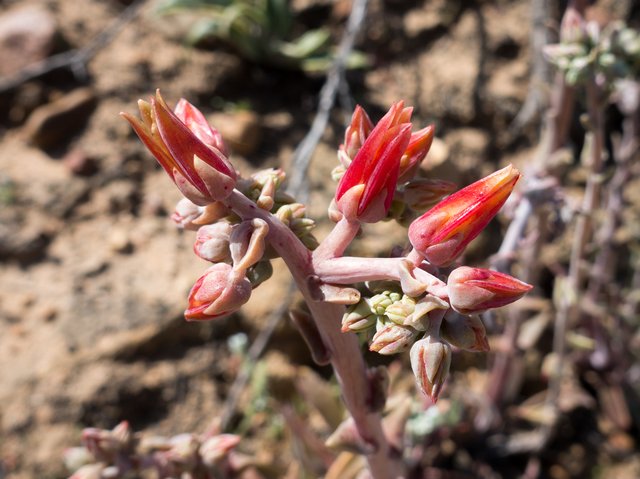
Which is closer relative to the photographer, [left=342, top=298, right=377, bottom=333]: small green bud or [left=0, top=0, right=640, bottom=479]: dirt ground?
[left=342, top=298, right=377, bottom=333]: small green bud

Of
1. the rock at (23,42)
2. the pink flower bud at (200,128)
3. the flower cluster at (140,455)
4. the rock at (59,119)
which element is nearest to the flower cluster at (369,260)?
the pink flower bud at (200,128)

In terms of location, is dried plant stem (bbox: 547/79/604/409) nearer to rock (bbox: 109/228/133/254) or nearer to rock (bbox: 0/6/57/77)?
rock (bbox: 109/228/133/254)

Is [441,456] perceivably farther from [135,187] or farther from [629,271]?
[135,187]

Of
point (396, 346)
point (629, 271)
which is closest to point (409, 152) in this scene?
point (396, 346)

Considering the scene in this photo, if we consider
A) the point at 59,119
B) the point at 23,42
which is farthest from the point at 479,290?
the point at 23,42

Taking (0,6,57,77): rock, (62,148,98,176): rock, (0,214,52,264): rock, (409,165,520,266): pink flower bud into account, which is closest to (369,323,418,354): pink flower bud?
(409,165,520,266): pink flower bud

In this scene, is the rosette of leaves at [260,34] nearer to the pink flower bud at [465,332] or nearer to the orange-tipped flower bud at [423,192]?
the orange-tipped flower bud at [423,192]

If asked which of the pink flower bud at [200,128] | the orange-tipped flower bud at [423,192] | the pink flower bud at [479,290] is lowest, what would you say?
the pink flower bud at [479,290]

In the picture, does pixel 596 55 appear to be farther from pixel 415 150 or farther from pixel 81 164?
pixel 81 164
